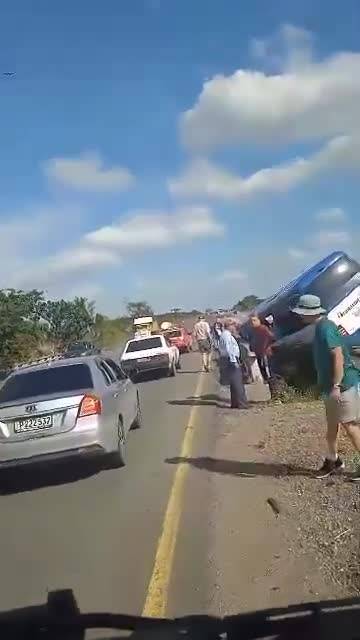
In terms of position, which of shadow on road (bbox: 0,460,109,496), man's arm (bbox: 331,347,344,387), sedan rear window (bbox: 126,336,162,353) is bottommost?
shadow on road (bbox: 0,460,109,496)

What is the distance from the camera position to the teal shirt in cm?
741

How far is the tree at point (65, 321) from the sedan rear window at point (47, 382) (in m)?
51.0

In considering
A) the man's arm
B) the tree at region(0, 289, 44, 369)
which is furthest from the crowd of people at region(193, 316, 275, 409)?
the tree at region(0, 289, 44, 369)

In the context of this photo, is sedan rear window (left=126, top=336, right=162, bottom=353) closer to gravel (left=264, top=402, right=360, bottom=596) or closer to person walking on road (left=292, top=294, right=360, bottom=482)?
gravel (left=264, top=402, right=360, bottom=596)

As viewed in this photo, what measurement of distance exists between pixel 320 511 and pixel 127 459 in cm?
403

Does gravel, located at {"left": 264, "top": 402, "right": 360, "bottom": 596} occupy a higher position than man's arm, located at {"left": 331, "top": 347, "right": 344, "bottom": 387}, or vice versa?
man's arm, located at {"left": 331, "top": 347, "right": 344, "bottom": 387}

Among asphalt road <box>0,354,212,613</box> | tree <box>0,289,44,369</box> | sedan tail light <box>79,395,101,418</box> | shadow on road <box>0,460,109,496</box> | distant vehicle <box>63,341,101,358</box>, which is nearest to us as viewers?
asphalt road <box>0,354,212,613</box>

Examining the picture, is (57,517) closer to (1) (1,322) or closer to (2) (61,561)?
(2) (61,561)

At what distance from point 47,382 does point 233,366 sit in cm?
493

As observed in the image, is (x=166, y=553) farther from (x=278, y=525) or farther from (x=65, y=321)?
(x=65, y=321)

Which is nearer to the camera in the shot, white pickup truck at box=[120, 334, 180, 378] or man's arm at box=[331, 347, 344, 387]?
man's arm at box=[331, 347, 344, 387]

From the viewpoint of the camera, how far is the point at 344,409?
739 centimetres

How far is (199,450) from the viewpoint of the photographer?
10312 millimetres

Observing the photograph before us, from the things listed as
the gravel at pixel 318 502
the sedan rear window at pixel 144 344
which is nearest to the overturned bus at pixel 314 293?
the gravel at pixel 318 502
